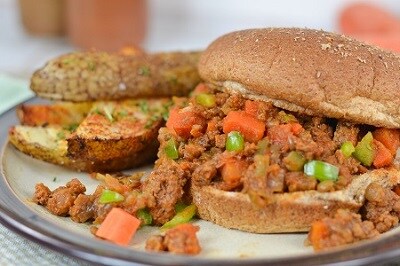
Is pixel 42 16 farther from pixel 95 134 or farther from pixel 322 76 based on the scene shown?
pixel 322 76

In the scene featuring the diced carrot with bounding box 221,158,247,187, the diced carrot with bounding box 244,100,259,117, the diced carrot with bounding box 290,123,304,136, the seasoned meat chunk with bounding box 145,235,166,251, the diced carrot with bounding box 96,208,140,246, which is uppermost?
the diced carrot with bounding box 244,100,259,117

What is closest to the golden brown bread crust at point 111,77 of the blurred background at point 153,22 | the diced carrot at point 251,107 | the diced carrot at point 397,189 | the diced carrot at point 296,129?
the diced carrot at point 251,107

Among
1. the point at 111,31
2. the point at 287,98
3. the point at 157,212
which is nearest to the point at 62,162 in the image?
the point at 157,212

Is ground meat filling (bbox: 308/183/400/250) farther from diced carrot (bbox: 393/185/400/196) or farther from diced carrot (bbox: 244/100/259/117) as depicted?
diced carrot (bbox: 244/100/259/117)

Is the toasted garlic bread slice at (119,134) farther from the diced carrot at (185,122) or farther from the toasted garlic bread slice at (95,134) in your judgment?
the diced carrot at (185,122)

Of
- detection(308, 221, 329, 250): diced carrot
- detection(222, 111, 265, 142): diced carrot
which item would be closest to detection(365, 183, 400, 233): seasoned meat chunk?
detection(308, 221, 329, 250): diced carrot

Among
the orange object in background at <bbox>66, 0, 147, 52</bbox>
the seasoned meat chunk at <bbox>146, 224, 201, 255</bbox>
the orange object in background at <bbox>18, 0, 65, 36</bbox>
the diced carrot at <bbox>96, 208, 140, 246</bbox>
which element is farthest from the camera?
the orange object in background at <bbox>18, 0, 65, 36</bbox>
